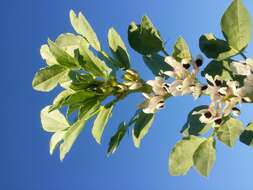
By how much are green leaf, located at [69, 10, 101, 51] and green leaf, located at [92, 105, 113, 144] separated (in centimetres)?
20

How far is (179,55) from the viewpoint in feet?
4.76

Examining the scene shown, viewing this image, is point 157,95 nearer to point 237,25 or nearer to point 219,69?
point 219,69

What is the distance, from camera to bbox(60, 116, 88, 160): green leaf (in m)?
1.51

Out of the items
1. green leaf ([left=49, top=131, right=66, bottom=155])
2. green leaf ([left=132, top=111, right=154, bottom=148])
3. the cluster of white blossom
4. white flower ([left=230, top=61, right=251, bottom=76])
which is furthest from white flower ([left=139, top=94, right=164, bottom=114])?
green leaf ([left=49, top=131, right=66, bottom=155])

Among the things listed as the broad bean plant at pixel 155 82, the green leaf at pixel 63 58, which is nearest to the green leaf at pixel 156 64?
the broad bean plant at pixel 155 82

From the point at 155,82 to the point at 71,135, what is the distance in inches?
12.7

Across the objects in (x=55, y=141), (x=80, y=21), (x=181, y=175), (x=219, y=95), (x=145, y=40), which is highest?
(x=80, y=21)

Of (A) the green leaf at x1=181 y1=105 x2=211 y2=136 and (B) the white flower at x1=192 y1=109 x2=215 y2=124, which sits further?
(A) the green leaf at x1=181 y1=105 x2=211 y2=136

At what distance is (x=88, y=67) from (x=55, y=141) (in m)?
0.35

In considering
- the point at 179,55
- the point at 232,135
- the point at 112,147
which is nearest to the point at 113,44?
the point at 179,55

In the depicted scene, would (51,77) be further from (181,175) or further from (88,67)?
(181,175)

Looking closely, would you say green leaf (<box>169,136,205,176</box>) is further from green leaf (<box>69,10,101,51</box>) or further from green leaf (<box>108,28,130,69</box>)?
green leaf (<box>69,10,101,51</box>)

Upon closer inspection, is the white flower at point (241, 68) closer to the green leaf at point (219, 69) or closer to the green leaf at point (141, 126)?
the green leaf at point (219, 69)

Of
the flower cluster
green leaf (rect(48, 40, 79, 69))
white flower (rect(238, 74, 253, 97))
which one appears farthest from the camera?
green leaf (rect(48, 40, 79, 69))
